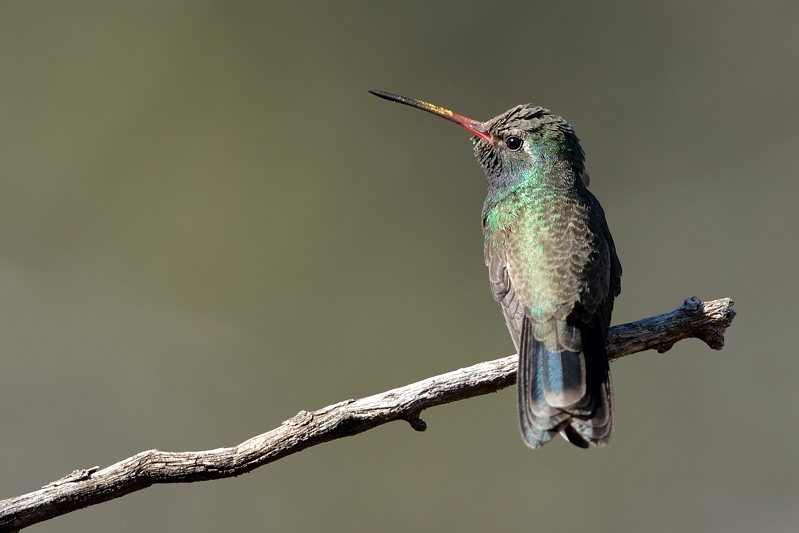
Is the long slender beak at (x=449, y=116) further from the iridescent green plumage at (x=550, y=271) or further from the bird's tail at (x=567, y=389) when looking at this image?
the bird's tail at (x=567, y=389)

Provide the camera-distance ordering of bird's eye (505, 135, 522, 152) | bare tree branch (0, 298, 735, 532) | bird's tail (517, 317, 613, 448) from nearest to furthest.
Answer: bare tree branch (0, 298, 735, 532)
bird's tail (517, 317, 613, 448)
bird's eye (505, 135, 522, 152)

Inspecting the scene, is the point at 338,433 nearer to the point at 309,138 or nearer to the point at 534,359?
the point at 534,359

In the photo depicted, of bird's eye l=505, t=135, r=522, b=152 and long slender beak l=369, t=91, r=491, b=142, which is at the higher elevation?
long slender beak l=369, t=91, r=491, b=142

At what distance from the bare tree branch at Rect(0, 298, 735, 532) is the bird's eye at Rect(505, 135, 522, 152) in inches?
55.1

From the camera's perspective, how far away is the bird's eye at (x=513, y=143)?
438cm

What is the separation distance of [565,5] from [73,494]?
23.8ft

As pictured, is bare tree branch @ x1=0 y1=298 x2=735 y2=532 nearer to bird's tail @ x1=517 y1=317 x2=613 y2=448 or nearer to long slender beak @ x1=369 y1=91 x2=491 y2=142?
bird's tail @ x1=517 y1=317 x2=613 y2=448

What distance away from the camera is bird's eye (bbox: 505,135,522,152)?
4.38m

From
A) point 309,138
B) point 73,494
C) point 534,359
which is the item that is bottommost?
point 73,494

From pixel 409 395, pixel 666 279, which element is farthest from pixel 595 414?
pixel 666 279

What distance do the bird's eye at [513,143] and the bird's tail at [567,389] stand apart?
4.11 ft

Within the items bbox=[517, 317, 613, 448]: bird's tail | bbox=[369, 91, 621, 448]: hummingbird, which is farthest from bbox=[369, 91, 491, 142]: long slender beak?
bbox=[517, 317, 613, 448]: bird's tail

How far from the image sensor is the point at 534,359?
345cm

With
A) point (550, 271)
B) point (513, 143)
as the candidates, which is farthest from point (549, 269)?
point (513, 143)
